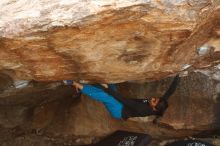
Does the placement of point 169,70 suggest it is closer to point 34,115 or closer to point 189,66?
point 189,66

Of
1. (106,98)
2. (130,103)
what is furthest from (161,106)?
(106,98)

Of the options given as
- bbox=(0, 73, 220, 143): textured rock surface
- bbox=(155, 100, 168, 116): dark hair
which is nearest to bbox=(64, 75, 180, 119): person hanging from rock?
bbox=(155, 100, 168, 116): dark hair

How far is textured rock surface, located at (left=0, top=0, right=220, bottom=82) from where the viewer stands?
4.52 meters

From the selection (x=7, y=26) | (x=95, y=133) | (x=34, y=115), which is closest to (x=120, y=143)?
(x=95, y=133)

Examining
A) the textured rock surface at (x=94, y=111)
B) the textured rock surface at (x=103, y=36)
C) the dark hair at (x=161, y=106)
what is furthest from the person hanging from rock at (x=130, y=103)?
the textured rock surface at (x=103, y=36)

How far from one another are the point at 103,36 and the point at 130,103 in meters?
2.59

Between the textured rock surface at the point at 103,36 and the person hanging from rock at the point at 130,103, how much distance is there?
1.25 metres

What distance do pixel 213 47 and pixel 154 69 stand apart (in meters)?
0.87

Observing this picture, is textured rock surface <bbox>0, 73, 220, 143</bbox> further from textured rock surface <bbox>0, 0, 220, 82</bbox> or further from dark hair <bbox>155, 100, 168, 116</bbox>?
textured rock surface <bbox>0, 0, 220, 82</bbox>

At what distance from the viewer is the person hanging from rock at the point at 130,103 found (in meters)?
6.98

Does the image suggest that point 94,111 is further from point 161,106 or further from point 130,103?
point 161,106

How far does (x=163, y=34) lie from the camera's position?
4902 millimetres

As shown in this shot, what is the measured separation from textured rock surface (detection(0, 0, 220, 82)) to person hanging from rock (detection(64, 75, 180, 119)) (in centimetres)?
125

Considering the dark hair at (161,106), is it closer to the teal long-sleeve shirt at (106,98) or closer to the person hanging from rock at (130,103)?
the person hanging from rock at (130,103)
